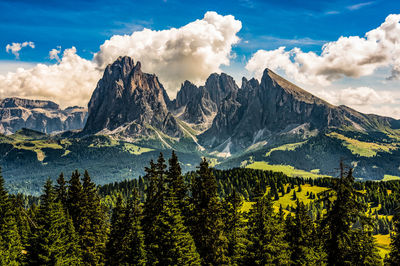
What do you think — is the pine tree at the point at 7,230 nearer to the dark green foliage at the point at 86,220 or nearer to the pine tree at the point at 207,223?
the dark green foliage at the point at 86,220

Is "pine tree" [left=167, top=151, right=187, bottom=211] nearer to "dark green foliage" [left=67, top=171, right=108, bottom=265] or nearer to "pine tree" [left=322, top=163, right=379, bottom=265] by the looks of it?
"dark green foliage" [left=67, top=171, right=108, bottom=265]

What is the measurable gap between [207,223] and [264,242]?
27.4 ft

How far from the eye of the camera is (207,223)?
43.0 metres

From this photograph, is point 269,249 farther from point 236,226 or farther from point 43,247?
point 43,247

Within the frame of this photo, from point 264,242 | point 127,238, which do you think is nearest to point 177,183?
point 127,238

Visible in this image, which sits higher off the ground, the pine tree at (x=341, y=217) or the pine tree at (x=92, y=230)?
the pine tree at (x=341, y=217)

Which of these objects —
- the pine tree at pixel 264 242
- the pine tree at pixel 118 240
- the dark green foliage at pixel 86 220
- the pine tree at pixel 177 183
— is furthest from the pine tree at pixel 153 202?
the dark green foliage at pixel 86 220

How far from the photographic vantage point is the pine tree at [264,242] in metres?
38.4

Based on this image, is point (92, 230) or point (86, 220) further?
point (92, 230)

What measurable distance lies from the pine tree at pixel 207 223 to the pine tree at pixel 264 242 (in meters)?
4.39

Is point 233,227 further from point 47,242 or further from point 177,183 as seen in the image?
point 47,242

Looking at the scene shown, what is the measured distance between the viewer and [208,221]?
141 feet

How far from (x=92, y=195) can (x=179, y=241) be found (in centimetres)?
2695

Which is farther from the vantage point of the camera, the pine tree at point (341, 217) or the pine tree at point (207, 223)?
the pine tree at point (207, 223)
